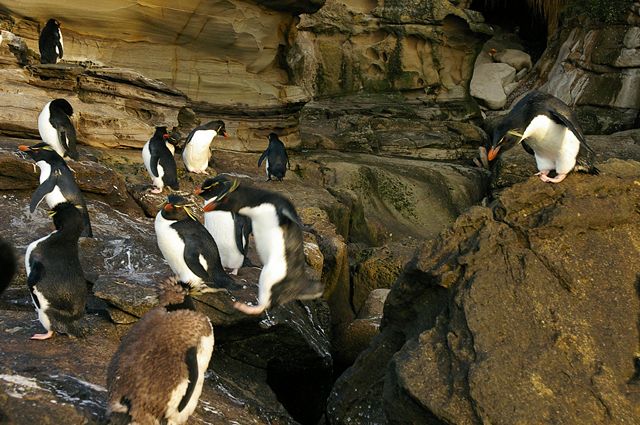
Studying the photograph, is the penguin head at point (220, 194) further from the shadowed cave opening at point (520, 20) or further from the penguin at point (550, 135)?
the shadowed cave opening at point (520, 20)

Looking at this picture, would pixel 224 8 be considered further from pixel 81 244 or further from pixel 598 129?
pixel 598 129

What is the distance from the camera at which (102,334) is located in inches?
259

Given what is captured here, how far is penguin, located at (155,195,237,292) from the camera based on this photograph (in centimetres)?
691

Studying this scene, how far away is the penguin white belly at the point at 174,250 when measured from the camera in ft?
22.7

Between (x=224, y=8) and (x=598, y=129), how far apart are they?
9090mm

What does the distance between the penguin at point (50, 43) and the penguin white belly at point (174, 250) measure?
20.5 ft

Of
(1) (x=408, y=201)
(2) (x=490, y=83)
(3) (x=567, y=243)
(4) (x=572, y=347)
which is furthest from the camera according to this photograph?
(2) (x=490, y=83)

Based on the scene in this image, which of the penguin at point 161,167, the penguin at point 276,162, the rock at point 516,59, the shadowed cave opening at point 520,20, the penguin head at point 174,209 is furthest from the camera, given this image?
the shadowed cave opening at point 520,20

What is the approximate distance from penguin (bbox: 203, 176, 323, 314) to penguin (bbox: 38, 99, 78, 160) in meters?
4.33

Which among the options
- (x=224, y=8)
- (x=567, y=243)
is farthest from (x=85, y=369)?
(x=224, y=8)

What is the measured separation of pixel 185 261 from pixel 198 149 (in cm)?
495

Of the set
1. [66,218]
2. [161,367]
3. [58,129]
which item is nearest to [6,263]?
[161,367]

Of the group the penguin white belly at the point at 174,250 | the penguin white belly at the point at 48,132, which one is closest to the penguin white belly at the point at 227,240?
the penguin white belly at the point at 174,250

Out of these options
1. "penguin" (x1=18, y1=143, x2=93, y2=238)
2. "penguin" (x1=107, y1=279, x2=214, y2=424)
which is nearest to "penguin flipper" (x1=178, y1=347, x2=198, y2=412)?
"penguin" (x1=107, y1=279, x2=214, y2=424)
